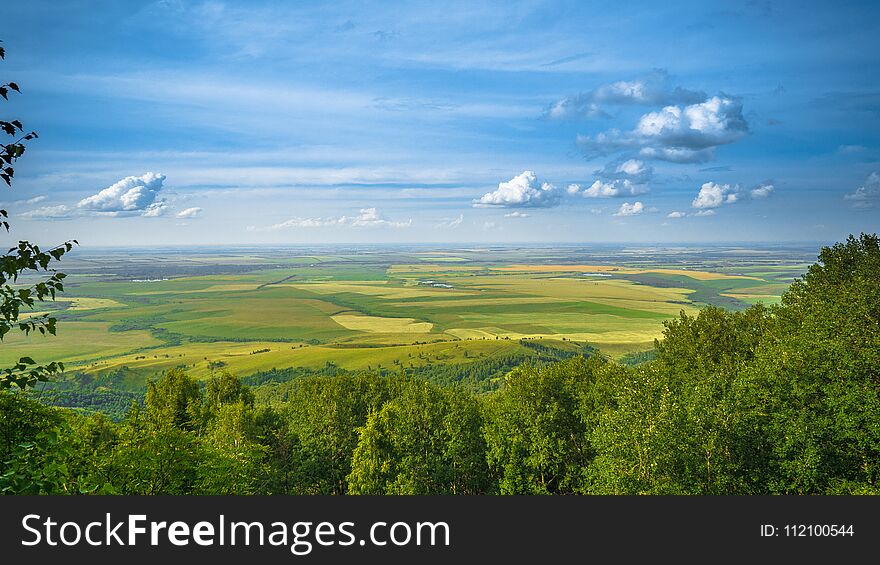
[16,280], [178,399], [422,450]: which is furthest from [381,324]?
[16,280]

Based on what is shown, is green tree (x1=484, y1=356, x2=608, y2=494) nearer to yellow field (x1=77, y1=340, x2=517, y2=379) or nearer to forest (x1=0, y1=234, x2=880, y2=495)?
forest (x1=0, y1=234, x2=880, y2=495)

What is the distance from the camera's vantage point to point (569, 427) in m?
32.0

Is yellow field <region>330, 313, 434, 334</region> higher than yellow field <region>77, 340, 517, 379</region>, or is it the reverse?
yellow field <region>330, 313, 434, 334</region>

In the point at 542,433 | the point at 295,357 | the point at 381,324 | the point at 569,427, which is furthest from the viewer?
the point at 381,324

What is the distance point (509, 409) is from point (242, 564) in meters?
25.1

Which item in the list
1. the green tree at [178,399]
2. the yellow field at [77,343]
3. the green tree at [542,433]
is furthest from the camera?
the yellow field at [77,343]

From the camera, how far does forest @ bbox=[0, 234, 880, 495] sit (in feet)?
67.9

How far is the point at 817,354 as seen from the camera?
2405 centimetres

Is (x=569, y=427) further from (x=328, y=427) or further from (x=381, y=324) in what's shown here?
(x=381, y=324)

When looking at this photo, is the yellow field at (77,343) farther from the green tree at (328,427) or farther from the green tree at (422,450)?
the green tree at (422,450)

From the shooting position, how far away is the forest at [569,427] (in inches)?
814

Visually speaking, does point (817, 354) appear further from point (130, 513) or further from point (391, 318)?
point (391, 318)

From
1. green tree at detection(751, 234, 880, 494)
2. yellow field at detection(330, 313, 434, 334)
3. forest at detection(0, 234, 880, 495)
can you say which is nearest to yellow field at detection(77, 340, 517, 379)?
yellow field at detection(330, 313, 434, 334)

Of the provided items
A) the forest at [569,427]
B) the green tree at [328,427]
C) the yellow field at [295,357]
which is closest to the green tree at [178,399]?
the forest at [569,427]
